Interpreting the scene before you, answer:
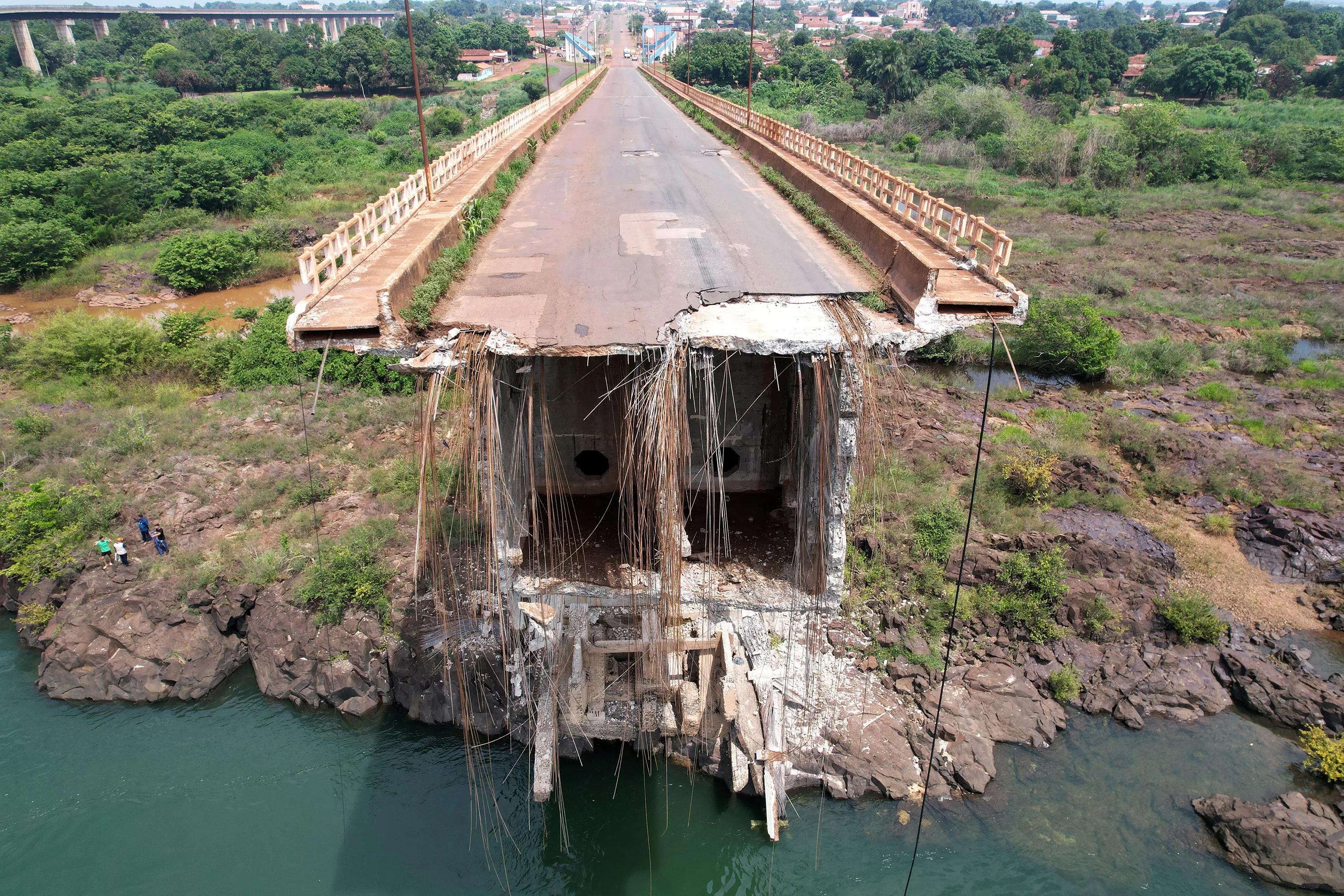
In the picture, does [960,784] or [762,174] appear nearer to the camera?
[960,784]

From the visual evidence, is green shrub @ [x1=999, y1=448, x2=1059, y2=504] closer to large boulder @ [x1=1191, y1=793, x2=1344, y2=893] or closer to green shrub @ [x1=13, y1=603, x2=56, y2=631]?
large boulder @ [x1=1191, y1=793, x2=1344, y2=893]

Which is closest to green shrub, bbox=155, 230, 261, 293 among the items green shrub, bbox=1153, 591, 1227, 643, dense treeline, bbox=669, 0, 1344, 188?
dense treeline, bbox=669, 0, 1344, 188

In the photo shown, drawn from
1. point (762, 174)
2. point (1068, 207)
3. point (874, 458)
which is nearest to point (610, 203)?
point (762, 174)

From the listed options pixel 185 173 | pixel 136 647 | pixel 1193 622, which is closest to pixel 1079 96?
→ pixel 185 173

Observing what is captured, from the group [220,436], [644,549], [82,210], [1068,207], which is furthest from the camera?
[1068,207]

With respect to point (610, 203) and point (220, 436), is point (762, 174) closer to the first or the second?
point (610, 203)

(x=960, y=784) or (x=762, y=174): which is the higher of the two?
(x=762, y=174)

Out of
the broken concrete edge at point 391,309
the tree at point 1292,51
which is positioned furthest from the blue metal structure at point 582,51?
the broken concrete edge at point 391,309
